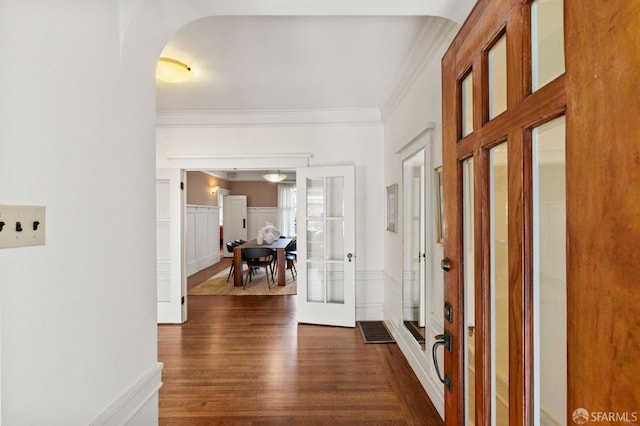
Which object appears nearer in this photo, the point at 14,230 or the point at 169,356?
the point at 14,230

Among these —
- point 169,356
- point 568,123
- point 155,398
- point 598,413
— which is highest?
point 568,123

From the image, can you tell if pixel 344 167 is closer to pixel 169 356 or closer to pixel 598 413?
pixel 169 356

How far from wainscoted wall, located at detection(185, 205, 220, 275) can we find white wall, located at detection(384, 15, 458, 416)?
505 cm

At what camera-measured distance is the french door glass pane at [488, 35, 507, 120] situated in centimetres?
86

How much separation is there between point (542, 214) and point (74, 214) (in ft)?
4.46

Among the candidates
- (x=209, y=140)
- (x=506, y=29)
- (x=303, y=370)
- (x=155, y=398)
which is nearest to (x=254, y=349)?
(x=303, y=370)

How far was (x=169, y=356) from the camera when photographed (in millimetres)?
3004

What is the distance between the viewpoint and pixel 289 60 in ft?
8.58

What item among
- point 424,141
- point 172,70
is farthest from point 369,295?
point 172,70

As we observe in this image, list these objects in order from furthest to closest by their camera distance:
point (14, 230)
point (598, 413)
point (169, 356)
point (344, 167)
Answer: point (344, 167) < point (169, 356) < point (14, 230) < point (598, 413)

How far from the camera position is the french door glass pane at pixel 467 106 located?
106 centimetres

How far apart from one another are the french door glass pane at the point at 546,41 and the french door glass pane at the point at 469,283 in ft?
1.27

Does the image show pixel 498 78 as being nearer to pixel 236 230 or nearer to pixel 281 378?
pixel 281 378

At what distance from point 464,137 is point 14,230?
137 cm
